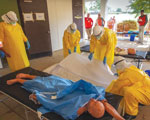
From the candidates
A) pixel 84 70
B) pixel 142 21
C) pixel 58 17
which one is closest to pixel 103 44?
pixel 84 70

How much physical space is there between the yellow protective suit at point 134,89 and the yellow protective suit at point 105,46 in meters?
1.17

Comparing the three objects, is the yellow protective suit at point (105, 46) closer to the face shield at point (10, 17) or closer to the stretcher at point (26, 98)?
the stretcher at point (26, 98)

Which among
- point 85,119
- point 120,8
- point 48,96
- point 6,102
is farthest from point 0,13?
point 120,8

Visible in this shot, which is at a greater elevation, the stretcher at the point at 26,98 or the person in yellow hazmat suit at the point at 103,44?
the person in yellow hazmat suit at the point at 103,44

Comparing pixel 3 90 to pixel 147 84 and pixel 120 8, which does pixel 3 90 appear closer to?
pixel 147 84

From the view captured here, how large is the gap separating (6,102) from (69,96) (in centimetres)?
146

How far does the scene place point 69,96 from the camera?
4.45ft

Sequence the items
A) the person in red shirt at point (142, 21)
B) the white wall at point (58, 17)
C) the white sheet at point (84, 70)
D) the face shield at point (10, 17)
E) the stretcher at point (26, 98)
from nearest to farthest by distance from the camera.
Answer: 1. the stretcher at point (26, 98)
2. the white sheet at point (84, 70)
3. the face shield at point (10, 17)
4. the white wall at point (58, 17)
5. the person in red shirt at point (142, 21)

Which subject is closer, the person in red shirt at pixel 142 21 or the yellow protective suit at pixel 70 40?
the yellow protective suit at pixel 70 40

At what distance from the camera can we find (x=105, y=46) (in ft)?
8.77

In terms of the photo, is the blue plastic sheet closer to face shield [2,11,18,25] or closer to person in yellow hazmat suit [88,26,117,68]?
person in yellow hazmat suit [88,26,117,68]

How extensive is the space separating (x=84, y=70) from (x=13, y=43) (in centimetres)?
149

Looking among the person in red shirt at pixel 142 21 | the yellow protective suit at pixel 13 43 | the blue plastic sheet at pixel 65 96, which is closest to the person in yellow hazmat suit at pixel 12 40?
the yellow protective suit at pixel 13 43

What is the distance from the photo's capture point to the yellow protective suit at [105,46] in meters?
2.55
